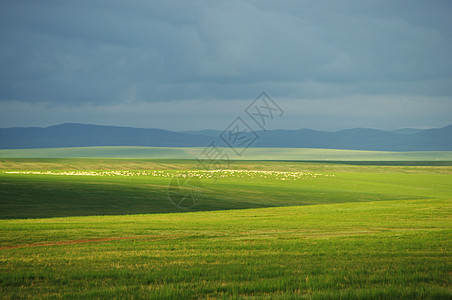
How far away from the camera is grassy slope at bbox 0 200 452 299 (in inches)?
379

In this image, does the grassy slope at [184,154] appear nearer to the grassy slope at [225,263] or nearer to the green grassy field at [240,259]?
the green grassy field at [240,259]

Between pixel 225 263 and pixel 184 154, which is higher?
pixel 184 154

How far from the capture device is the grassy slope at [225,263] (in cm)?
962

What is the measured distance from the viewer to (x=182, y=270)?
11.7 meters

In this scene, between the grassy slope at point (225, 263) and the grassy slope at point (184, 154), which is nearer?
the grassy slope at point (225, 263)

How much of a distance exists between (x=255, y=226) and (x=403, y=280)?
1444 cm

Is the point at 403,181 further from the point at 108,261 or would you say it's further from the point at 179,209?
the point at 108,261

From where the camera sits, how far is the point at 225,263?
1298 centimetres

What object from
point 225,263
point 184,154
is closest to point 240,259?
point 225,263

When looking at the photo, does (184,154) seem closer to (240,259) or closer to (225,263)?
(240,259)

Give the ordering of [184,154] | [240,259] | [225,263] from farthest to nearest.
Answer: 1. [184,154]
2. [240,259]
3. [225,263]

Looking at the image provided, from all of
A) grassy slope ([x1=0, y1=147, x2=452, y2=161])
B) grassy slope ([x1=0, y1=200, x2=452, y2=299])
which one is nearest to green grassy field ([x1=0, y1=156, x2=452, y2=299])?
grassy slope ([x1=0, y1=200, x2=452, y2=299])

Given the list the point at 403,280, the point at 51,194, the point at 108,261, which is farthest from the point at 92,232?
the point at 51,194

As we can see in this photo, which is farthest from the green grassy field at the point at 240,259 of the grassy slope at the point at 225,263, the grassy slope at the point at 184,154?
the grassy slope at the point at 184,154
